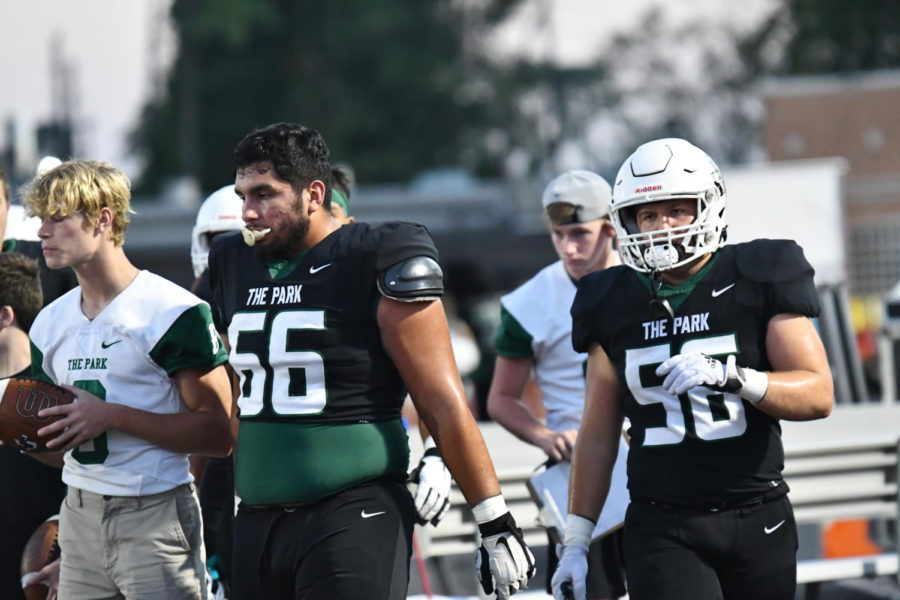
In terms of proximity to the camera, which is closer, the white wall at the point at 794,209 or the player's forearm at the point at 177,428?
the player's forearm at the point at 177,428

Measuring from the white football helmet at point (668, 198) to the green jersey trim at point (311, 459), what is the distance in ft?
2.92

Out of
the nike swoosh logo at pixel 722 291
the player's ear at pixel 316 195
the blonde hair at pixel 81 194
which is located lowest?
the nike swoosh logo at pixel 722 291

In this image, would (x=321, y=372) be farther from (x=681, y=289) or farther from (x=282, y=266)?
(x=681, y=289)

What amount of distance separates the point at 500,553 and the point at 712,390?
723 millimetres

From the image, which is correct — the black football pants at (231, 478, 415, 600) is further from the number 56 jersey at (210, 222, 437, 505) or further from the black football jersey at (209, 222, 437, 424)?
the black football jersey at (209, 222, 437, 424)

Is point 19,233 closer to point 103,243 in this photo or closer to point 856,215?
point 103,243

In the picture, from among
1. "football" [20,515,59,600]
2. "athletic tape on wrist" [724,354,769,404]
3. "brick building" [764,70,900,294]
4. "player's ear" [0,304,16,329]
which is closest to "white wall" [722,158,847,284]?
"player's ear" [0,304,16,329]

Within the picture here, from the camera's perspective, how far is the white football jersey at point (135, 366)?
4133 millimetres

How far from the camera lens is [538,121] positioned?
46.6 m

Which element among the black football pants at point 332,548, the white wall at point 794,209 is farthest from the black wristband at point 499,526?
the white wall at point 794,209

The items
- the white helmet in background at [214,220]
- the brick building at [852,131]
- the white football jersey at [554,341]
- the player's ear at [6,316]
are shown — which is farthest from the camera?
the brick building at [852,131]

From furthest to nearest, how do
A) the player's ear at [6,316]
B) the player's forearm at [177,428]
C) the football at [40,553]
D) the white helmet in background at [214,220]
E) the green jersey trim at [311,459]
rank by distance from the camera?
the white helmet in background at [214,220], the player's ear at [6,316], the football at [40,553], the player's forearm at [177,428], the green jersey trim at [311,459]

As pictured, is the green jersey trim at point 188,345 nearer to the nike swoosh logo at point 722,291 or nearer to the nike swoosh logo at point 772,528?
the nike swoosh logo at point 722,291

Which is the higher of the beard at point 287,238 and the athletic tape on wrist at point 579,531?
the beard at point 287,238
